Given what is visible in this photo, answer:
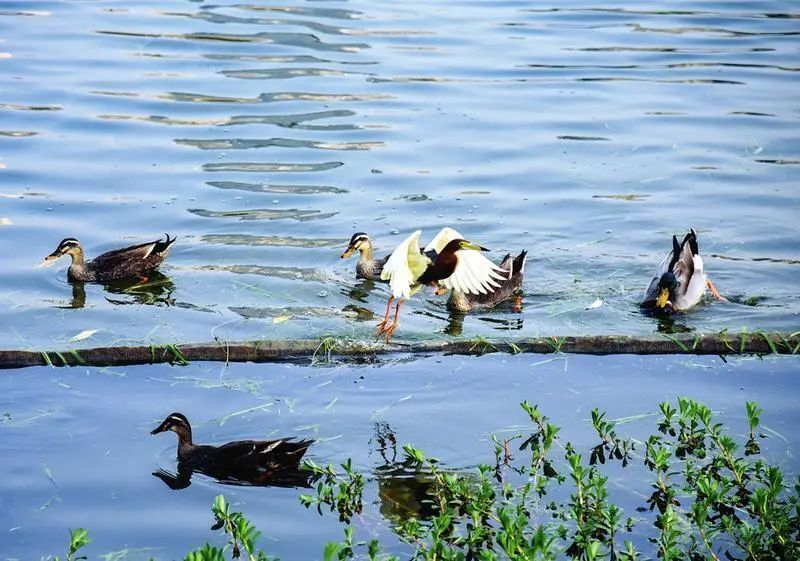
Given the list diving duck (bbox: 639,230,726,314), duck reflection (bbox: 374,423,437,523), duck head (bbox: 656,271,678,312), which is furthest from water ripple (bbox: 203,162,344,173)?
duck reflection (bbox: 374,423,437,523)

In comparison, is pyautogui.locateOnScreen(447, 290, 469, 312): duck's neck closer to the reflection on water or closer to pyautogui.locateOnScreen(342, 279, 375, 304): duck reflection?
pyautogui.locateOnScreen(342, 279, 375, 304): duck reflection

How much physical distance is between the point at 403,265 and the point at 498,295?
141 cm

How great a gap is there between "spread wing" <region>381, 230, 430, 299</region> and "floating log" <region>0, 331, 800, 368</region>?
2.94ft

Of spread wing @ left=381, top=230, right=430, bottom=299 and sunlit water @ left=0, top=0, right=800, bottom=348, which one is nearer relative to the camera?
spread wing @ left=381, top=230, right=430, bottom=299

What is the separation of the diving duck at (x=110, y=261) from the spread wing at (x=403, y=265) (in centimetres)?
280

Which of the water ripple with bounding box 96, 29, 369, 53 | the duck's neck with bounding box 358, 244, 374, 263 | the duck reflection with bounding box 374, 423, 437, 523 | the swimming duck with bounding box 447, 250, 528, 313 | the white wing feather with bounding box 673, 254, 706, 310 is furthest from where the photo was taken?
the water ripple with bounding box 96, 29, 369, 53

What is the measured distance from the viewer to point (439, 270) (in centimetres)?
1137

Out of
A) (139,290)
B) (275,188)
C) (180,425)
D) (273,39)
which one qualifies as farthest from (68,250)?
(273,39)

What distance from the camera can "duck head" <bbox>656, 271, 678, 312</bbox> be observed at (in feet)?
38.0

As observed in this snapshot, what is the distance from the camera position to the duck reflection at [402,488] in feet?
25.2

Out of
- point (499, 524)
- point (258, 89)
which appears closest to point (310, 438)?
point (499, 524)

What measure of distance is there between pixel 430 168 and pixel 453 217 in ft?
6.40

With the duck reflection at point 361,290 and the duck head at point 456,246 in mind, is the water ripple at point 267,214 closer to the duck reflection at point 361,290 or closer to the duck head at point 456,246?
the duck reflection at point 361,290

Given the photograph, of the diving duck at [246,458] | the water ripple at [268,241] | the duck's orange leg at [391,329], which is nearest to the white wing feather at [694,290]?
the duck's orange leg at [391,329]
